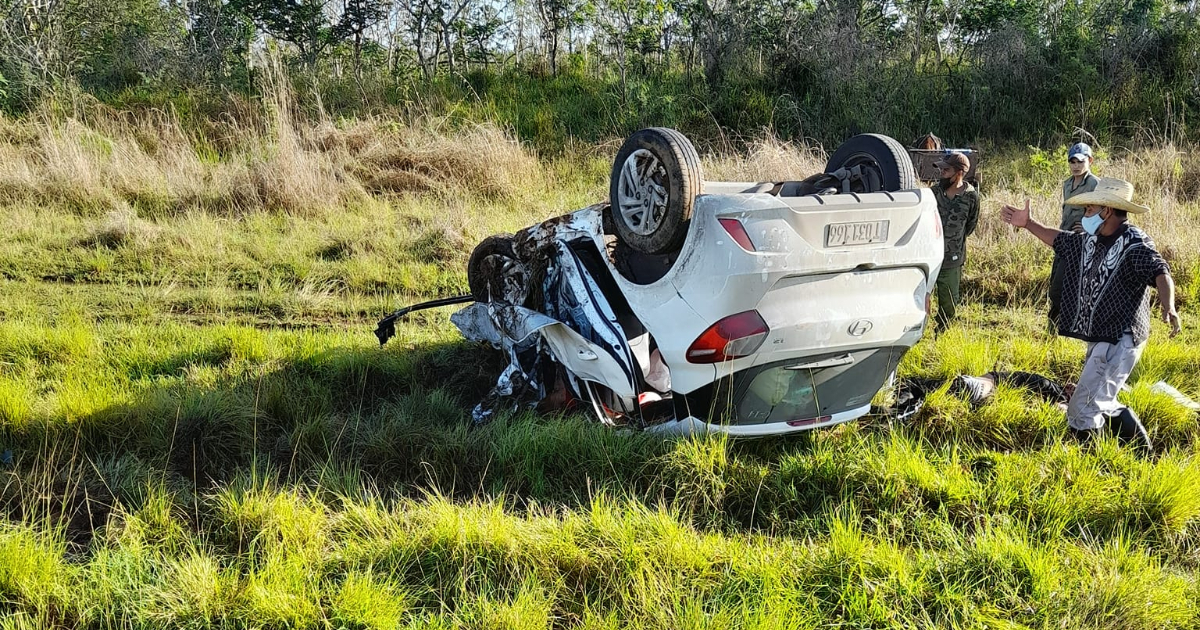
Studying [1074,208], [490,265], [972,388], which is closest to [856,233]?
[972,388]

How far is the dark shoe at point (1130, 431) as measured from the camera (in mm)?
4066

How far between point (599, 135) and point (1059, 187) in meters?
6.53

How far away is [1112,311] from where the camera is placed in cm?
404

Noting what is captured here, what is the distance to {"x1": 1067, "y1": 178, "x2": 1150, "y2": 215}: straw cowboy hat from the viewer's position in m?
4.01

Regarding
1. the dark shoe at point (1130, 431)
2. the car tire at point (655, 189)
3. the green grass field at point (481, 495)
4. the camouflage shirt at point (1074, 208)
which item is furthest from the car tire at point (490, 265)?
the camouflage shirt at point (1074, 208)

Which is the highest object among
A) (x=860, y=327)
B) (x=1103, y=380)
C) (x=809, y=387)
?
(x=860, y=327)

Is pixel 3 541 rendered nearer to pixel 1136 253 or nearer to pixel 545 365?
pixel 545 365

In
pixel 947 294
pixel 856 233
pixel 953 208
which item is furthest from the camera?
pixel 947 294

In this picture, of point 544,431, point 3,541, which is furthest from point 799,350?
point 3,541

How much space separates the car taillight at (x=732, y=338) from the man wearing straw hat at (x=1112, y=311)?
1996 mm

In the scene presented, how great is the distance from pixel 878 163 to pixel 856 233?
0.88 meters

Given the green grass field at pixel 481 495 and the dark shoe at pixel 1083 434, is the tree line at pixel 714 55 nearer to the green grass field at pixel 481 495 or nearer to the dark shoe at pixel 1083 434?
the green grass field at pixel 481 495

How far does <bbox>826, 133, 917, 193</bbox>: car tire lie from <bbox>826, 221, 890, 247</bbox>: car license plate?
62 centimetres

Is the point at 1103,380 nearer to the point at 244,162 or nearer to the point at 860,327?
the point at 860,327
